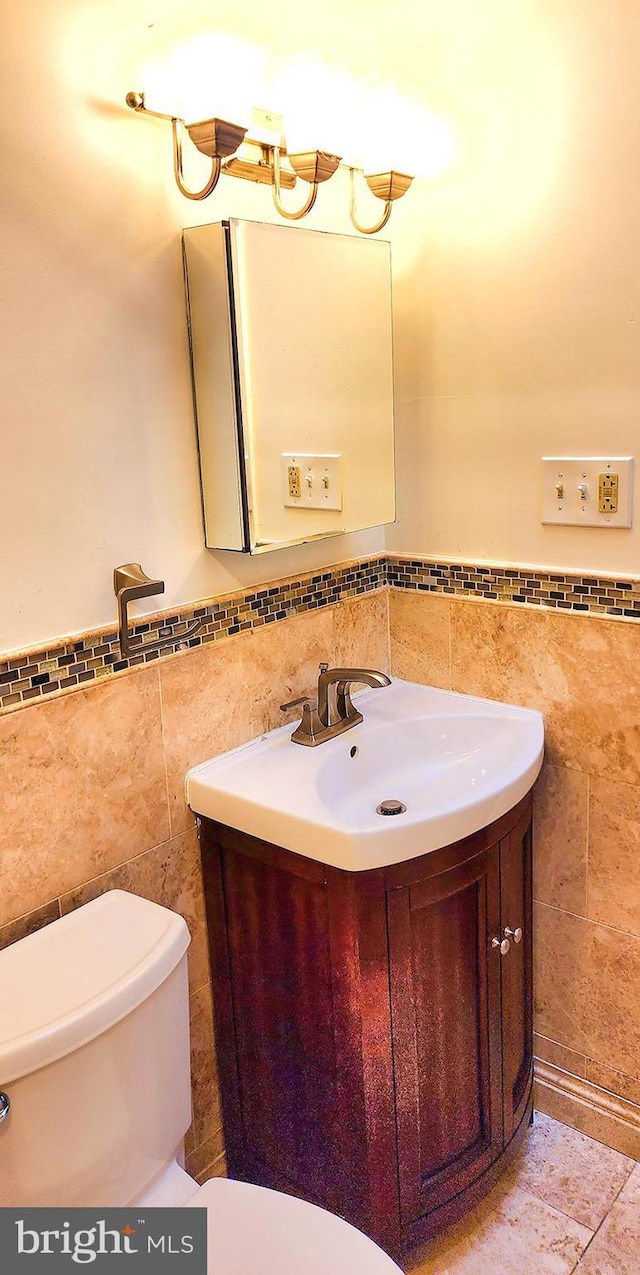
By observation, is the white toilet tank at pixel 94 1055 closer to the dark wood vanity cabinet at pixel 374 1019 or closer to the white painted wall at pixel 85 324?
the dark wood vanity cabinet at pixel 374 1019

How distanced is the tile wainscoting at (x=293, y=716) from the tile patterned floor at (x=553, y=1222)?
78mm

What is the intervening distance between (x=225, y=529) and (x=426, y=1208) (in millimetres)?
1185

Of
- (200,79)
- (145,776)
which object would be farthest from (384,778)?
(200,79)

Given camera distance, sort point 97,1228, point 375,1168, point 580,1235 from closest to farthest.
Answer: point 97,1228 < point 375,1168 < point 580,1235

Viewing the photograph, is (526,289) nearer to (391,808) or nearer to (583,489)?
(583,489)

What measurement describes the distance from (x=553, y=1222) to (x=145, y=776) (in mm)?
1094

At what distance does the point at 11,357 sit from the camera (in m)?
1.19

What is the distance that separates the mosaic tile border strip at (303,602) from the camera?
1.28 m

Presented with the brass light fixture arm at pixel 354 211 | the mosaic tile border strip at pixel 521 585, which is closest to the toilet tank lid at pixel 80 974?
the mosaic tile border strip at pixel 521 585

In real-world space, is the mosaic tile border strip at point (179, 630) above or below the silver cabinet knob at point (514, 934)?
above

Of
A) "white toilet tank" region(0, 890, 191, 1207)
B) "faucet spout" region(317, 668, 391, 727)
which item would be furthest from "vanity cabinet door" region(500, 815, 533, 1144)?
"white toilet tank" region(0, 890, 191, 1207)

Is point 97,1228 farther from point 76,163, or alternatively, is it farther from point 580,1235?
point 76,163

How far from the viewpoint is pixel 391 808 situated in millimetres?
1543

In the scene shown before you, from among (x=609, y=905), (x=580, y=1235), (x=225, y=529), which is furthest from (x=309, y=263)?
(x=580, y=1235)
